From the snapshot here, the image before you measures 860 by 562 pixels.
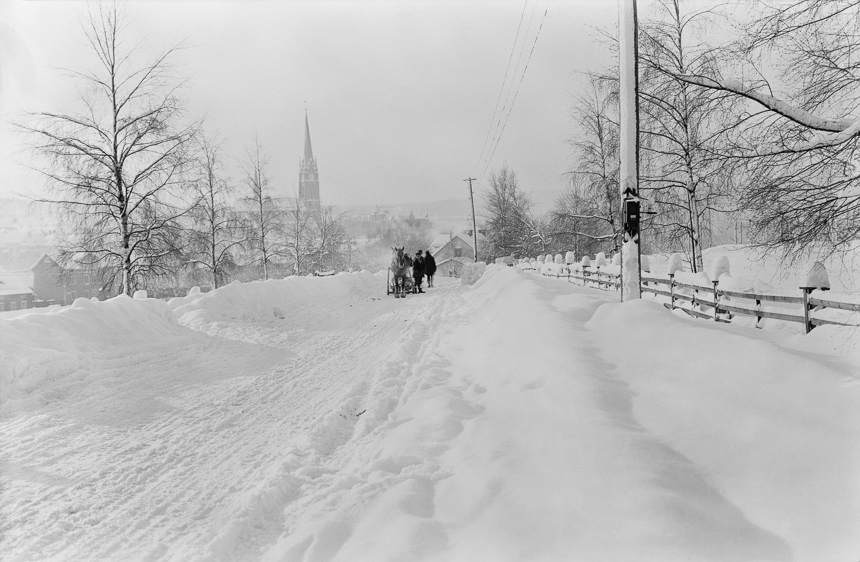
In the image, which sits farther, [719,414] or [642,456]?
[719,414]

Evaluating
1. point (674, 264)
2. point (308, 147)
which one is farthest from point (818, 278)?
point (308, 147)

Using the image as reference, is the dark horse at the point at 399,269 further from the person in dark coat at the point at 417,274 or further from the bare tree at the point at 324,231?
the bare tree at the point at 324,231

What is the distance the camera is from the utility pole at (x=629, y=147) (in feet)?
25.3

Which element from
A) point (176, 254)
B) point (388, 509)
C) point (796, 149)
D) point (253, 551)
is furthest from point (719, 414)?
point (176, 254)

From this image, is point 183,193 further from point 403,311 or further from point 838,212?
point 838,212

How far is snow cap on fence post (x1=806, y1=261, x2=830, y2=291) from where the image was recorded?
6707 mm

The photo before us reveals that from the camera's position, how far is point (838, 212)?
5.50 metres

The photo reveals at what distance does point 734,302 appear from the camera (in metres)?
9.21

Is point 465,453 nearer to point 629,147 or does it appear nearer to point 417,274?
point 629,147

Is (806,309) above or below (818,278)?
below

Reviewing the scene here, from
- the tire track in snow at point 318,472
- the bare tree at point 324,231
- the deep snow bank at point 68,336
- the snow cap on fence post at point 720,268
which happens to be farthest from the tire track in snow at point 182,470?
the bare tree at point 324,231

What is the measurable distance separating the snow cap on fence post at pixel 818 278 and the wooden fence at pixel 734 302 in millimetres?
89

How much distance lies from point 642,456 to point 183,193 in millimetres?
19521

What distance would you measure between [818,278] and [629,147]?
10.7 ft
